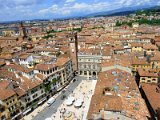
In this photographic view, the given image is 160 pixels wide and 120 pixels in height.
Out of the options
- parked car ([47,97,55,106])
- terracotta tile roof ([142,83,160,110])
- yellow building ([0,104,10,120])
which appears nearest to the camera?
terracotta tile roof ([142,83,160,110])

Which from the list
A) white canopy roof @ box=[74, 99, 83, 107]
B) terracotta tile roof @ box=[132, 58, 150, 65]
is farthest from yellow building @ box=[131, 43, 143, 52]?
white canopy roof @ box=[74, 99, 83, 107]

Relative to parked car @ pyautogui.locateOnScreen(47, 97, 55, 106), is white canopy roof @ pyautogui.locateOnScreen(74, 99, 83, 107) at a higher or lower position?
higher

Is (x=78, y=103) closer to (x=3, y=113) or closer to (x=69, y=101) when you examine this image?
(x=69, y=101)

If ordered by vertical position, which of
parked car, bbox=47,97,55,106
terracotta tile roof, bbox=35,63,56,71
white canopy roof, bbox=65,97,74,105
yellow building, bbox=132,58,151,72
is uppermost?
terracotta tile roof, bbox=35,63,56,71

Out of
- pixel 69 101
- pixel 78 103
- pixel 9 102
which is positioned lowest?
pixel 69 101

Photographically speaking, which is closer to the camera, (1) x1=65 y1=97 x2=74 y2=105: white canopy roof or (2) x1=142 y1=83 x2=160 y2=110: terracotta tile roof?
(2) x1=142 y1=83 x2=160 y2=110: terracotta tile roof

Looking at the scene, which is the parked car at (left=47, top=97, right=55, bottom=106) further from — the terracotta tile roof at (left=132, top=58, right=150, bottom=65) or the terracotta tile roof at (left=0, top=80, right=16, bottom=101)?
the terracotta tile roof at (left=132, top=58, right=150, bottom=65)

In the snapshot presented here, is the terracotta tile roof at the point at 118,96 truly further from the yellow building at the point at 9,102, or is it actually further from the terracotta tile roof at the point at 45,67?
the yellow building at the point at 9,102

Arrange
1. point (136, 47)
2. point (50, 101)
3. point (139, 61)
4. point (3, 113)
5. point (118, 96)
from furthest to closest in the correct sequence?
point (136, 47) < point (139, 61) < point (50, 101) < point (3, 113) < point (118, 96)

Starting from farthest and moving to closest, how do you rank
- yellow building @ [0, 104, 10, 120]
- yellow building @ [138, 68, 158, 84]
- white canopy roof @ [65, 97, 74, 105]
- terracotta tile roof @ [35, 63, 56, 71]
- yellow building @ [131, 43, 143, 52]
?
yellow building @ [131, 43, 143, 52] → terracotta tile roof @ [35, 63, 56, 71] → yellow building @ [138, 68, 158, 84] → white canopy roof @ [65, 97, 74, 105] → yellow building @ [0, 104, 10, 120]

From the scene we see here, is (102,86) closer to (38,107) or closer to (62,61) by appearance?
(38,107)

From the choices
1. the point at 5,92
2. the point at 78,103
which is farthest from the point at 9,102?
the point at 78,103
